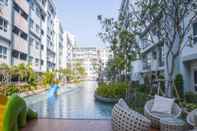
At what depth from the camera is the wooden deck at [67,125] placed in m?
7.07

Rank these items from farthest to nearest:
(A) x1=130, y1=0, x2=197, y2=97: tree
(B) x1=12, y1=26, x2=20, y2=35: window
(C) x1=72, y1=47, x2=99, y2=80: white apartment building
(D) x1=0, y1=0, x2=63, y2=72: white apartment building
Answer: (C) x1=72, y1=47, x2=99, y2=80: white apartment building, (B) x1=12, y1=26, x2=20, y2=35: window, (D) x1=0, y1=0, x2=63, y2=72: white apartment building, (A) x1=130, y1=0, x2=197, y2=97: tree

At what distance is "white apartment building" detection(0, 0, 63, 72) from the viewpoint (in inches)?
941

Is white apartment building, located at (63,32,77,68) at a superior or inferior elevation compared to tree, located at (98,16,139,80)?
superior

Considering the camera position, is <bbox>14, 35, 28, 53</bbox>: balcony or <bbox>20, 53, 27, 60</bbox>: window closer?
<bbox>14, 35, 28, 53</bbox>: balcony

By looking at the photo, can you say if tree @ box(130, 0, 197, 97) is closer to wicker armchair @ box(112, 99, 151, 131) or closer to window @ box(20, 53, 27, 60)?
wicker armchair @ box(112, 99, 151, 131)

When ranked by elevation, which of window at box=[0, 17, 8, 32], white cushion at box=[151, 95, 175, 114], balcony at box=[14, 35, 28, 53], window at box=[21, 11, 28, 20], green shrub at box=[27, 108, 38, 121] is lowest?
green shrub at box=[27, 108, 38, 121]

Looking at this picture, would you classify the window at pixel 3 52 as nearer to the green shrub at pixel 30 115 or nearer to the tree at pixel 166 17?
the tree at pixel 166 17

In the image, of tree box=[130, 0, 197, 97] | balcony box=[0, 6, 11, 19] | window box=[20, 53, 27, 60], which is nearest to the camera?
tree box=[130, 0, 197, 97]

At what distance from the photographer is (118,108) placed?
6543mm

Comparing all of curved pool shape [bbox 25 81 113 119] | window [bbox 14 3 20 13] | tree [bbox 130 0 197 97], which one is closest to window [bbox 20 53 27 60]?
window [bbox 14 3 20 13]

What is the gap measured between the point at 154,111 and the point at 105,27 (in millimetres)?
13682

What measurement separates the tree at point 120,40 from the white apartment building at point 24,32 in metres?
9.60

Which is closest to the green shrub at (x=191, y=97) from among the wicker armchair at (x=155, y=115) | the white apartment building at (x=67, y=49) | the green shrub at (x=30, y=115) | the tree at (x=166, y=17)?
the tree at (x=166, y=17)

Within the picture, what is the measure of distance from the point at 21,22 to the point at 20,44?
2.67 metres
